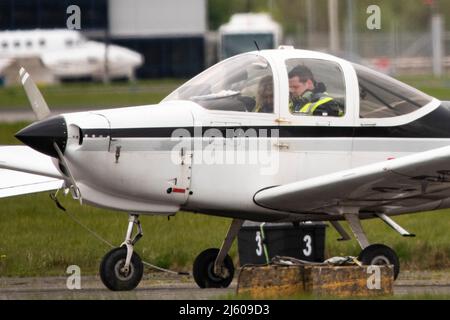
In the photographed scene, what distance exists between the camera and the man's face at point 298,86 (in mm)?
11742

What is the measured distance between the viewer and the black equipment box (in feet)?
43.7

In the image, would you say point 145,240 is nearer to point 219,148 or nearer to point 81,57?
point 219,148

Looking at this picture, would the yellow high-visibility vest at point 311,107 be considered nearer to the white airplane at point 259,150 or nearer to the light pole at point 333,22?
the white airplane at point 259,150

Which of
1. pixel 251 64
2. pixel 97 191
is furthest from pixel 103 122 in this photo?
pixel 251 64

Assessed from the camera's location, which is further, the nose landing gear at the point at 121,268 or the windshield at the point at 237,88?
the windshield at the point at 237,88

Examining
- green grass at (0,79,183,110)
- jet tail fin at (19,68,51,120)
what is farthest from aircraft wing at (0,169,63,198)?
green grass at (0,79,183,110)

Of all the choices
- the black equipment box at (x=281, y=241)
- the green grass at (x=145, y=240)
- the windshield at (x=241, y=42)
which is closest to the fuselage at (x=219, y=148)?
the black equipment box at (x=281, y=241)

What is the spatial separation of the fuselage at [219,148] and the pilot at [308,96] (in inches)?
2.6

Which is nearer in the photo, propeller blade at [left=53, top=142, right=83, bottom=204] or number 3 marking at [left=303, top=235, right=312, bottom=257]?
propeller blade at [left=53, top=142, right=83, bottom=204]

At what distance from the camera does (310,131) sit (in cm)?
1173

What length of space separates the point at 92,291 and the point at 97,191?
1.01m

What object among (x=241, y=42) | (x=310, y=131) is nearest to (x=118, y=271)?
(x=310, y=131)

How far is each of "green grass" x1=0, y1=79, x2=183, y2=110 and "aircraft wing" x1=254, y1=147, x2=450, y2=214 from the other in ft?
88.9

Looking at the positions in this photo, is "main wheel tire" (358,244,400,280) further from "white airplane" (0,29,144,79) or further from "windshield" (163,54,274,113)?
"white airplane" (0,29,144,79)
